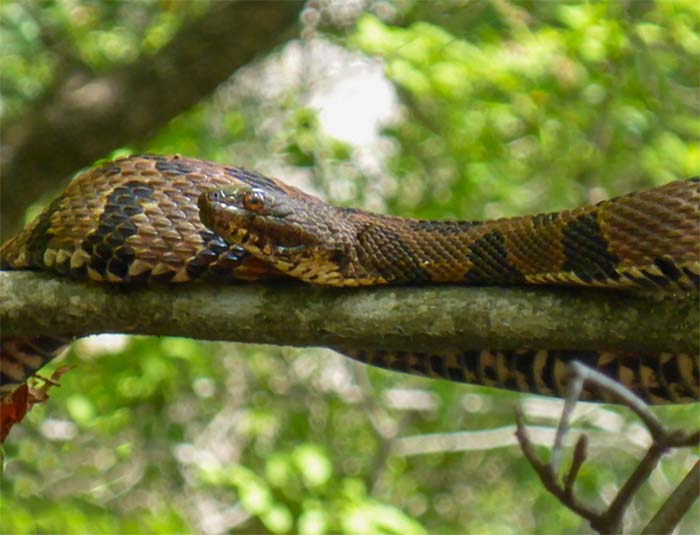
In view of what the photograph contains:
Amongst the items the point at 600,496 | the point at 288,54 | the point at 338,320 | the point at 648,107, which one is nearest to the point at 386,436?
the point at 600,496

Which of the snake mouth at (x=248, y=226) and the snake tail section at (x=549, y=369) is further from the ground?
the snake mouth at (x=248, y=226)

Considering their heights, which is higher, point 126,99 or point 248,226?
point 248,226

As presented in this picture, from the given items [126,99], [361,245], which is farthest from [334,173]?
[361,245]

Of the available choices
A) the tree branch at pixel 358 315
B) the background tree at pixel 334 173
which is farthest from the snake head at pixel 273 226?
the background tree at pixel 334 173

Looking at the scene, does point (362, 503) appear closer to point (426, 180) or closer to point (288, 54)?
point (426, 180)

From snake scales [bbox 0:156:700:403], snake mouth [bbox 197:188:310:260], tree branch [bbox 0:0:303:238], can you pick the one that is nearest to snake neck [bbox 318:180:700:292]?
snake scales [bbox 0:156:700:403]

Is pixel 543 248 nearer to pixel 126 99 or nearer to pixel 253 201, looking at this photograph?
pixel 253 201

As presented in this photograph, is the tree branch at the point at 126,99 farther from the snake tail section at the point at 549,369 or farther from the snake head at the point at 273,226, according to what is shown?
the snake tail section at the point at 549,369
